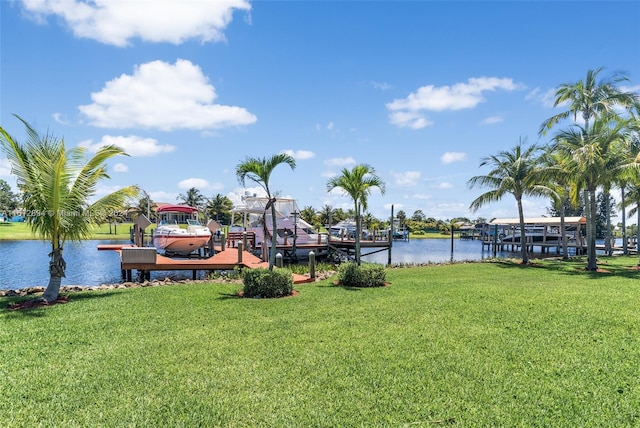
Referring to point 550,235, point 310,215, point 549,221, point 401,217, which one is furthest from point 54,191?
point 401,217

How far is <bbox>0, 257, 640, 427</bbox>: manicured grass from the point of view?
3730 mm

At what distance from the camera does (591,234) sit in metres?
16.5

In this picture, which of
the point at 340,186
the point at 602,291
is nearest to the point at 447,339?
the point at 602,291

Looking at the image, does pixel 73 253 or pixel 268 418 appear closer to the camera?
pixel 268 418

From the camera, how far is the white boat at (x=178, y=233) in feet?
72.7

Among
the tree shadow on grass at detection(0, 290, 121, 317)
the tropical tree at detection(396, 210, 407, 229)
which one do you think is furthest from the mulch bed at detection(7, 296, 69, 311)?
the tropical tree at detection(396, 210, 407, 229)

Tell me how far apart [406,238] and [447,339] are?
63.1m

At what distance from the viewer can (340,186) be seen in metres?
13.1

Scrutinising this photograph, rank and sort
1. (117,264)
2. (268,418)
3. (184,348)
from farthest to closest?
(117,264), (184,348), (268,418)

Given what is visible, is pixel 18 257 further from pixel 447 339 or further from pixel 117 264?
pixel 447 339

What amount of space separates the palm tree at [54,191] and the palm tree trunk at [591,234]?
18.0m

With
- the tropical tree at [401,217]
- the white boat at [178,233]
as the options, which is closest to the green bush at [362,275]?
the white boat at [178,233]

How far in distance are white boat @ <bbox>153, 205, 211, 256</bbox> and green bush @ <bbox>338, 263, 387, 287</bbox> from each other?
43.3 feet

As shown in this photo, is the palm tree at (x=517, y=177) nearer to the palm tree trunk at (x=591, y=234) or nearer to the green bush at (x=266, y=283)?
the palm tree trunk at (x=591, y=234)
